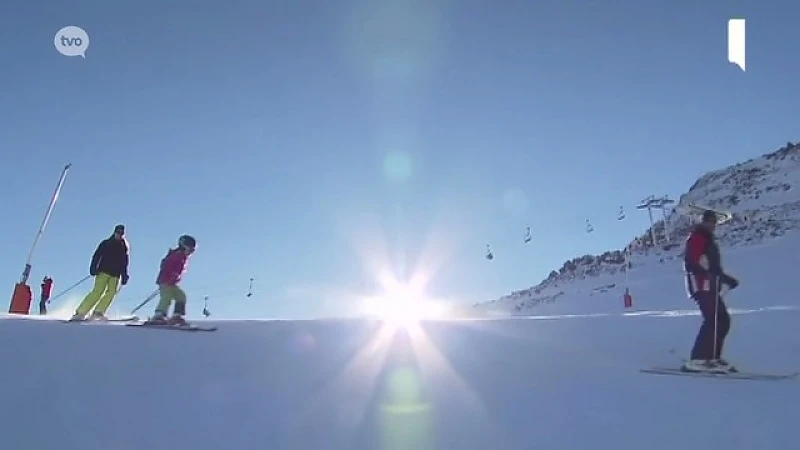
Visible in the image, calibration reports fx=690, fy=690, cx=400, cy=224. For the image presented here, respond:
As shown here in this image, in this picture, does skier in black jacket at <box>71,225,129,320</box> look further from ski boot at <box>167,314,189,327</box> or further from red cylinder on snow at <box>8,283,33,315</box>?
red cylinder on snow at <box>8,283,33,315</box>

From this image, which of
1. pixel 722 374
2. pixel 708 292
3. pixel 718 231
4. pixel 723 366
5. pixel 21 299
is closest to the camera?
pixel 722 374

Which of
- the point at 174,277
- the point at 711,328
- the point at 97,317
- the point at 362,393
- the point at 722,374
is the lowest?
Answer: the point at 362,393

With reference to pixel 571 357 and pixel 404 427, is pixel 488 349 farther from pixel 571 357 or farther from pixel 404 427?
pixel 404 427

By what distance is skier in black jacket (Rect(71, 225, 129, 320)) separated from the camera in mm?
11609

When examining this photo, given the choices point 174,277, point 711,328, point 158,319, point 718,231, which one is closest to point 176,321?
point 158,319

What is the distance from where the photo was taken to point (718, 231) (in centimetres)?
4641

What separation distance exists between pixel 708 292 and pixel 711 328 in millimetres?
471

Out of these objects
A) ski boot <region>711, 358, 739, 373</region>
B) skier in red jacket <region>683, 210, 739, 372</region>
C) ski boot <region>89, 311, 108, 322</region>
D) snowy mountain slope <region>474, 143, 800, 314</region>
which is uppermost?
snowy mountain slope <region>474, 143, 800, 314</region>

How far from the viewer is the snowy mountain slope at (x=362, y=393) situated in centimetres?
564

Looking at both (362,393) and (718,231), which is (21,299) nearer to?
(362,393)

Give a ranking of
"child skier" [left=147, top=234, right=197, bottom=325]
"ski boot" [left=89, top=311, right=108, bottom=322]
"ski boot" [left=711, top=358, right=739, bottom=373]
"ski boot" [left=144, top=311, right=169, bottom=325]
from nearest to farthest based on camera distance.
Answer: "ski boot" [left=711, top=358, right=739, bottom=373] < "ski boot" [left=144, top=311, right=169, bottom=325] < "child skier" [left=147, top=234, right=197, bottom=325] < "ski boot" [left=89, top=311, right=108, bottom=322]

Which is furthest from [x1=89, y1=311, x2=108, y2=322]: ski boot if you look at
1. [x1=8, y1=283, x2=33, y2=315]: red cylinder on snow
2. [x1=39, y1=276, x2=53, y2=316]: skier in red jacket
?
[x1=39, y1=276, x2=53, y2=316]: skier in red jacket

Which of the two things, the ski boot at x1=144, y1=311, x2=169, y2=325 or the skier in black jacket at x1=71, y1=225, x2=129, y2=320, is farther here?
the skier in black jacket at x1=71, y1=225, x2=129, y2=320

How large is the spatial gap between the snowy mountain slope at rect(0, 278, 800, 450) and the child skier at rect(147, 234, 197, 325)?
42.2 inches
